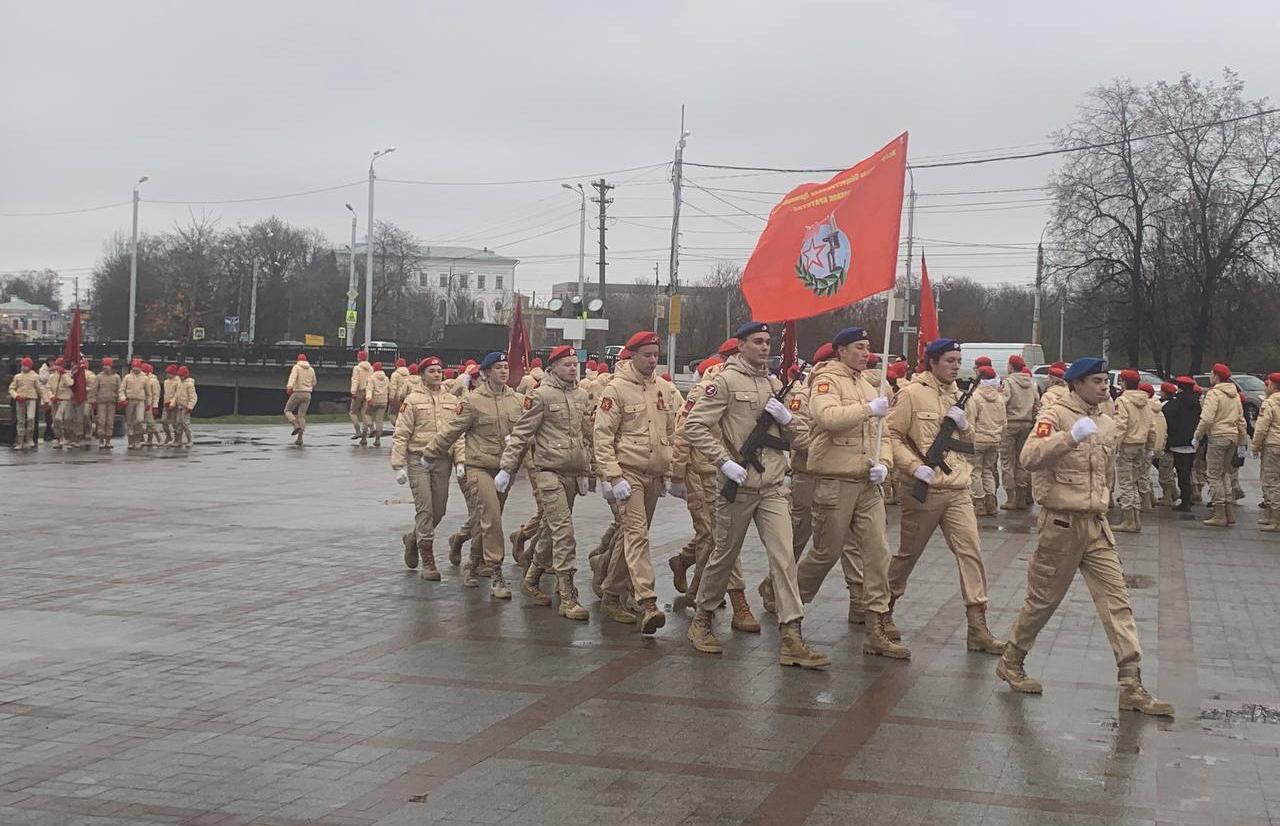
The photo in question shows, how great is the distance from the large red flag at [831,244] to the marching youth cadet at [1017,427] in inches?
349

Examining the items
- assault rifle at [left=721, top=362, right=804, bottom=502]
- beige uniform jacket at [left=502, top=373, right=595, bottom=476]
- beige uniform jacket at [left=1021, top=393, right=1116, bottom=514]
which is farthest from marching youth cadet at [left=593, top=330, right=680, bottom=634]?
beige uniform jacket at [left=1021, top=393, right=1116, bottom=514]

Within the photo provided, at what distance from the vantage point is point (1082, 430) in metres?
7.62

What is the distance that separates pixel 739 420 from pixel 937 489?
4.59ft

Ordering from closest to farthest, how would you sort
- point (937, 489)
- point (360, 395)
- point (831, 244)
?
point (937, 489), point (831, 244), point (360, 395)

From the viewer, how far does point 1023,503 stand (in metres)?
19.0

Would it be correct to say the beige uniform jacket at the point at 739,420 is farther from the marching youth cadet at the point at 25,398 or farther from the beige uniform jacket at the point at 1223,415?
the marching youth cadet at the point at 25,398

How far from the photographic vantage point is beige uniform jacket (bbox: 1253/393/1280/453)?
677 inches

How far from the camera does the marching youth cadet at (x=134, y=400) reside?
30.2m

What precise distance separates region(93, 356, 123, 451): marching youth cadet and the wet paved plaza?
18253mm

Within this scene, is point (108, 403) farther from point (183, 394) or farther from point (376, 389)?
point (376, 389)

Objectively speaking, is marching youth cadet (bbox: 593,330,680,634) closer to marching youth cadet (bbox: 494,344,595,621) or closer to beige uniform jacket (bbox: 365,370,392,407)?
marching youth cadet (bbox: 494,344,595,621)

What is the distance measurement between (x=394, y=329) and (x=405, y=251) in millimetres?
5415

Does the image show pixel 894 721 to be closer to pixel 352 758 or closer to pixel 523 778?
pixel 523 778

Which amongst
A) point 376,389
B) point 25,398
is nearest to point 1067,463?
point 376,389
